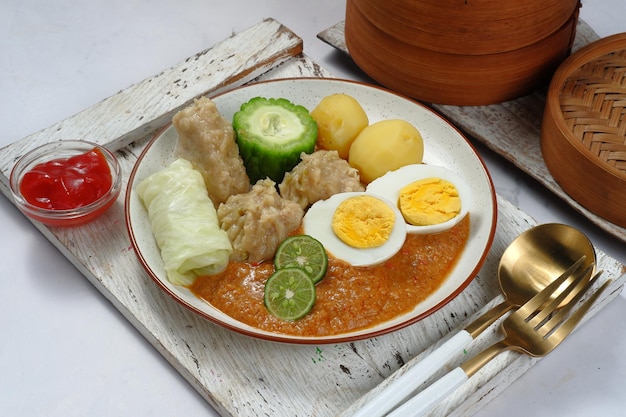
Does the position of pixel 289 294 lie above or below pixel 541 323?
above

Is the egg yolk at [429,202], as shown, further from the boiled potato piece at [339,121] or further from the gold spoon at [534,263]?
the boiled potato piece at [339,121]

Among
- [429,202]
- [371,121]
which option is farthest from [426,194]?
[371,121]

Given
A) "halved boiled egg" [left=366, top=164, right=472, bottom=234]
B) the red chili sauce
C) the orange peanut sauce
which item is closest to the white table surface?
Result: the red chili sauce

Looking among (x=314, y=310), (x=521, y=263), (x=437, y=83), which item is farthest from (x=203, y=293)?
(x=437, y=83)

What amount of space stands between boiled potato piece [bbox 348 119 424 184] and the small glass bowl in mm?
1002

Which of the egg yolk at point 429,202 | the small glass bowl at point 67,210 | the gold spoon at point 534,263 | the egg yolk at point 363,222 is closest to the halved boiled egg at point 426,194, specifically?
the egg yolk at point 429,202

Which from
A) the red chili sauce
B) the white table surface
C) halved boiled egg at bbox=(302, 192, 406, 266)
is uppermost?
the red chili sauce

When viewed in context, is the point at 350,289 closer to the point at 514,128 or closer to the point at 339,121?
the point at 339,121

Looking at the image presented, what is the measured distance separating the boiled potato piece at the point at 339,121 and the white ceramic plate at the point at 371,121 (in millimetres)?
219

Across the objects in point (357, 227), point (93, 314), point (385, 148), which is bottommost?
point (93, 314)

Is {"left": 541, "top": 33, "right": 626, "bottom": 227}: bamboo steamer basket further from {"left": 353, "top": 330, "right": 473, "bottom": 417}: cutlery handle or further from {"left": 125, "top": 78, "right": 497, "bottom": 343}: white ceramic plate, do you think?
{"left": 353, "top": 330, "right": 473, "bottom": 417}: cutlery handle

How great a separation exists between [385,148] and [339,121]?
245 millimetres

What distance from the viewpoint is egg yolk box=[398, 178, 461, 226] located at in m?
2.92

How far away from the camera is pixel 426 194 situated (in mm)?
2969
